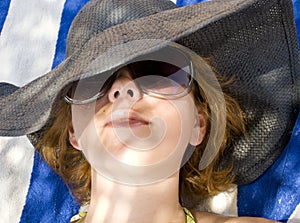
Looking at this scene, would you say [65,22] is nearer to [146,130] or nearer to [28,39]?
[28,39]

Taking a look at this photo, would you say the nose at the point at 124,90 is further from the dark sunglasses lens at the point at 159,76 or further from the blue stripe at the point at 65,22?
the blue stripe at the point at 65,22

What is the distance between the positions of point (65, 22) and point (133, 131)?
3.63 ft

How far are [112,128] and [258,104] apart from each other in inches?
20.0

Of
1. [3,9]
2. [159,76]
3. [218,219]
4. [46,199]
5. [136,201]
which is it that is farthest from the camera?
[3,9]

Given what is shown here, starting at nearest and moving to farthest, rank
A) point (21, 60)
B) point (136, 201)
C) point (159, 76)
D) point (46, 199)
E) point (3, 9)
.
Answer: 1. point (159, 76)
2. point (136, 201)
3. point (46, 199)
4. point (21, 60)
5. point (3, 9)

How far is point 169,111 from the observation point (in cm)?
142

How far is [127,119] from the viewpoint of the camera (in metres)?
1.41

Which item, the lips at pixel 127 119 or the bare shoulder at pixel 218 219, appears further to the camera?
the bare shoulder at pixel 218 219

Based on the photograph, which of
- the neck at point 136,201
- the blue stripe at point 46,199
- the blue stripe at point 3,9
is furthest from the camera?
the blue stripe at point 3,9

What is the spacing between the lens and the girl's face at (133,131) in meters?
1.40

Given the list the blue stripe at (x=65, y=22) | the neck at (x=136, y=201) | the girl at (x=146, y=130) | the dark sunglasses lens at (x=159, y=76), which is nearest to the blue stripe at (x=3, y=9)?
the blue stripe at (x=65, y=22)

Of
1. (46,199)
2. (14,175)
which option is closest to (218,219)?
(46,199)

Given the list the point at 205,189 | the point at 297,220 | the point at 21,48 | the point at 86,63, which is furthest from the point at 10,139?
the point at 297,220

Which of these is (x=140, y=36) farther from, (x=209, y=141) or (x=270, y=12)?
(x=209, y=141)
